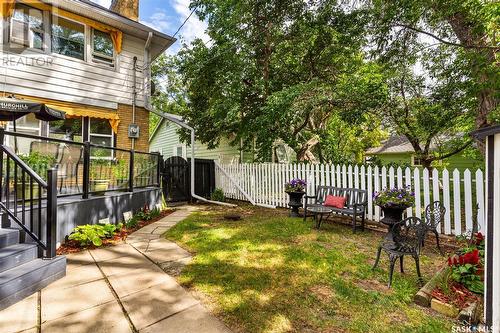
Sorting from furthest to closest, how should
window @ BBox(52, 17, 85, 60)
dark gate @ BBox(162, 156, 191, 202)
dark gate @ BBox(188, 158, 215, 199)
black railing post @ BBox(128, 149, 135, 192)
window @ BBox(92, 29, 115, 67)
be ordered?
dark gate @ BBox(188, 158, 215, 199) → dark gate @ BBox(162, 156, 191, 202) → window @ BBox(92, 29, 115, 67) → window @ BBox(52, 17, 85, 60) → black railing post @ BBox(128, 149, 135, 192)

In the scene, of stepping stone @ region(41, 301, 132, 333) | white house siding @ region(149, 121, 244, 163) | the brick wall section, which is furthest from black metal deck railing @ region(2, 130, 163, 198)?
white house siding @ region(149, 121, 244, 163)

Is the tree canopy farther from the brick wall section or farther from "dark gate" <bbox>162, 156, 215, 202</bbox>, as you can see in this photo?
the brick wall section

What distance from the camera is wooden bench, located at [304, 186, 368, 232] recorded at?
5.44 metres

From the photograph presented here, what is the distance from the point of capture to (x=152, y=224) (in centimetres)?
605

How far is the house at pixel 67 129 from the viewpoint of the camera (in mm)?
3029

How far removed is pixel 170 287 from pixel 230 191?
7215 millimetres

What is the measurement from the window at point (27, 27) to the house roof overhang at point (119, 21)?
0.55m

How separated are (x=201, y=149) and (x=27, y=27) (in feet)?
31.8

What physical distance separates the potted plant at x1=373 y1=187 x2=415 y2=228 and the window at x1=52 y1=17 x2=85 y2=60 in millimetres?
8909

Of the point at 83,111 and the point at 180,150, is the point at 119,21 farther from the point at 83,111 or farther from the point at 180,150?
the point at 180,150

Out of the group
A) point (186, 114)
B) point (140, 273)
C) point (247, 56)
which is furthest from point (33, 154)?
point (186, 114)

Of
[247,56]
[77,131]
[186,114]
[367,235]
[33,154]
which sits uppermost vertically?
[247,56]

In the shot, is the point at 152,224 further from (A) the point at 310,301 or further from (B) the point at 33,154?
(A) the point at 310,301

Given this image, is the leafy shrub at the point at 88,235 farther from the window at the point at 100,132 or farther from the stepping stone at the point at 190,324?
the window at the point at 100,132
